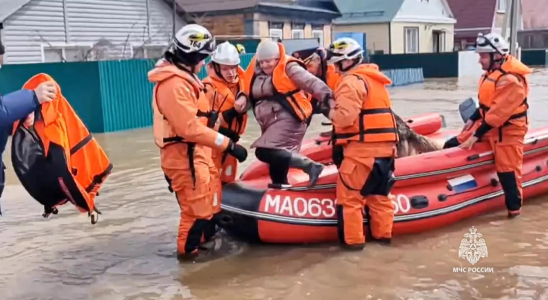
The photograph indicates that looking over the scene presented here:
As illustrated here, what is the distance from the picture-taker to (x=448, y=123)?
13383mm

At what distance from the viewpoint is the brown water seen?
4.67 metres

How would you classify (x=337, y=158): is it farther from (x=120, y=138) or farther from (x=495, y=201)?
(x=120, y=138)

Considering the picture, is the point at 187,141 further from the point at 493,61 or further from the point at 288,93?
the point at 493,61

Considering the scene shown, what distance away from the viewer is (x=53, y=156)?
4441mm

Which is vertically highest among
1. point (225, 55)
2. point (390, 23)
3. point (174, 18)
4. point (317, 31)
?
point (174, 18)

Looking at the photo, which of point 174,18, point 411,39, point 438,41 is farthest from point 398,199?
point 438,41

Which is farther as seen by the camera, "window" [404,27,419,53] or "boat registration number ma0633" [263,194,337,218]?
"window" [404,27,419,53]

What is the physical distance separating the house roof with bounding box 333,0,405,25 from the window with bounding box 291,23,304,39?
6.86m

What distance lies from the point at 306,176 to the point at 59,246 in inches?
89.4

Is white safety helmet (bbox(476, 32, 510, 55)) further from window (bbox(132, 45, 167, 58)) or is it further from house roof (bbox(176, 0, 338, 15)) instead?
house roof (bbox(176, 0, 338, 15))

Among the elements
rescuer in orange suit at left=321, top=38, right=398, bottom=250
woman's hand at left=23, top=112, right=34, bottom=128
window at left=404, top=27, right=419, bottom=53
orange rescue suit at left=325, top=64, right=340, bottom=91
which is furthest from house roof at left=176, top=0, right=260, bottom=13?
woman's hand at left=23, top=112, right=34, bottom=128

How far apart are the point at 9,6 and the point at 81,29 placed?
2249 mm

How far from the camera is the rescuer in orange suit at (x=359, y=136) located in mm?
5191

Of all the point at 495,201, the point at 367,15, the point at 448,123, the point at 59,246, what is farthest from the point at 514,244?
the point at 367,15
